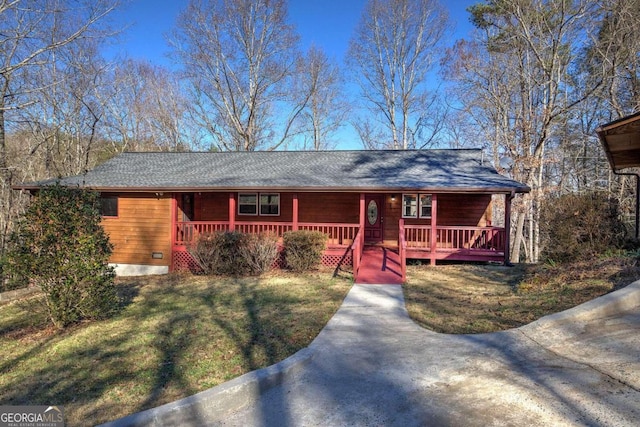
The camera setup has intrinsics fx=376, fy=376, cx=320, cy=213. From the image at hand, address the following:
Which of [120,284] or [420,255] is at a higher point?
[420,255]

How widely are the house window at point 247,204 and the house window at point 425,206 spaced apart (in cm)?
618

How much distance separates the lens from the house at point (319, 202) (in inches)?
454

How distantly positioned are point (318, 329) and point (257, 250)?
17.1 feet

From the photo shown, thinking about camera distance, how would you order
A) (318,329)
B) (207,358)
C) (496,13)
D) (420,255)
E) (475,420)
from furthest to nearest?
(496,13) < (420,255) < (318,329) < (207,358) < (475,420)

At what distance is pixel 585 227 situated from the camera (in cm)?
827

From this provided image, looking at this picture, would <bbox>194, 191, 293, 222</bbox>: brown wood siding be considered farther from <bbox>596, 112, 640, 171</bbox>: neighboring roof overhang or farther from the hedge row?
<bbox>596, 112, 640, 171</bbox>: neighboring roof overhang

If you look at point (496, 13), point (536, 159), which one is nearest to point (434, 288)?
point (536, 159)

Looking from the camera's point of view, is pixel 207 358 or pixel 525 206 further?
pixel 525 206

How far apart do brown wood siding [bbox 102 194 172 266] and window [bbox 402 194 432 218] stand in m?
8.21

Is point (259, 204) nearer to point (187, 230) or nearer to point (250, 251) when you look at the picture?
point (187, 230)

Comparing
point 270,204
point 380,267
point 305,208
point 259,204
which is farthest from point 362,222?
point 259,204

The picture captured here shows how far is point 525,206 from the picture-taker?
60.3 ft

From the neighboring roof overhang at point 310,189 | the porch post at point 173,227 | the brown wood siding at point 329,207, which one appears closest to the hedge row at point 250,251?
the neighboring roof overhang at point 310,189

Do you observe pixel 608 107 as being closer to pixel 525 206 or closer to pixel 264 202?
pixel 525 206
